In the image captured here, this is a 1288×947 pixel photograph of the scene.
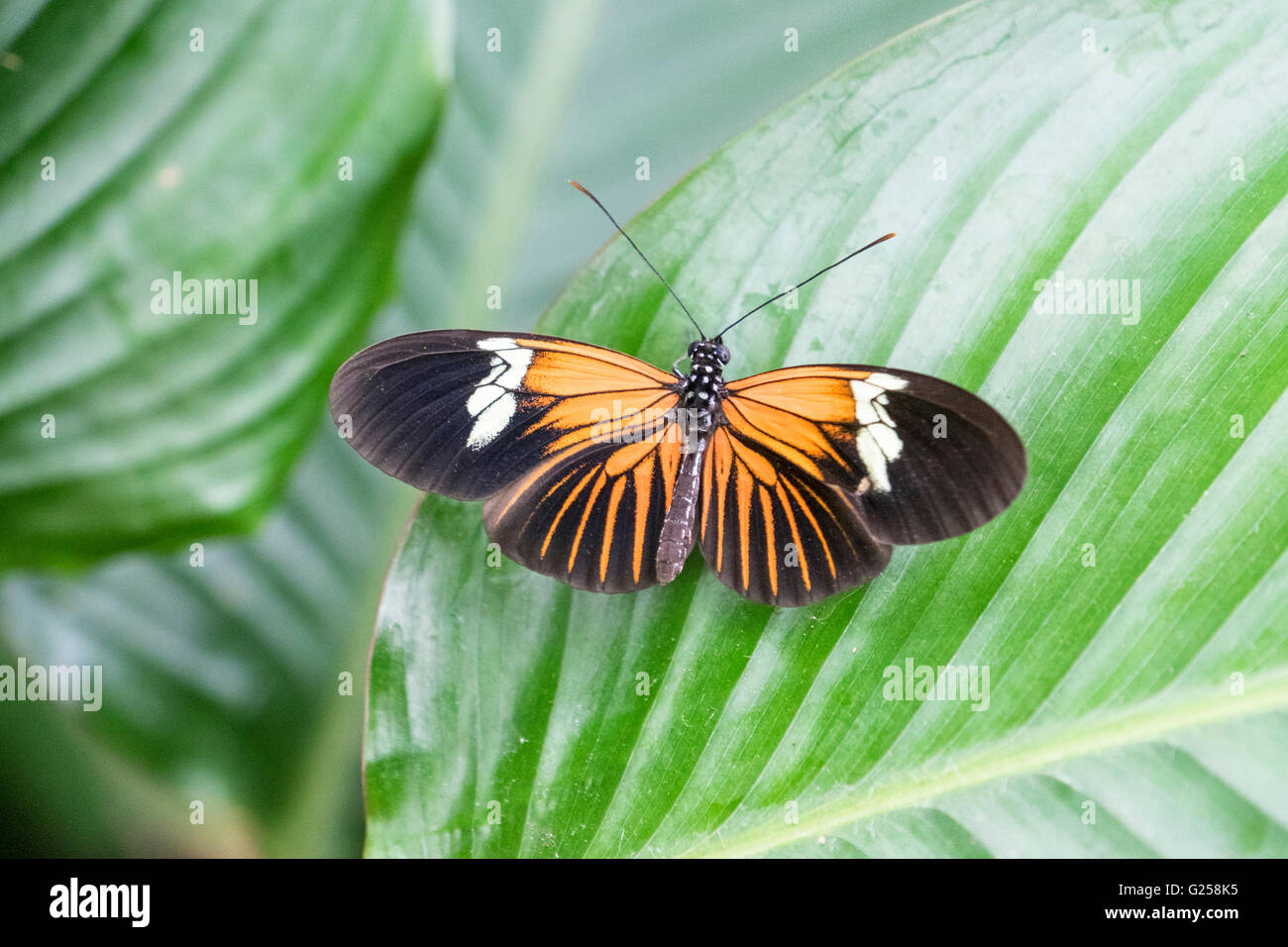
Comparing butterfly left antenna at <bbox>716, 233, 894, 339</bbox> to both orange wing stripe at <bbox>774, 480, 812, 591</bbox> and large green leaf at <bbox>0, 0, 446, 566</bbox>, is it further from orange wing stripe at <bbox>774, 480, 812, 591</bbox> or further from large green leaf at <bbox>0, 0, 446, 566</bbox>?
large green leaf at <bbox>0, 0, 446, 566</bbox>

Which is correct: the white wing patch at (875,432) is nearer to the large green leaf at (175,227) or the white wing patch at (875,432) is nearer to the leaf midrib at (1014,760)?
the leaf midrib at (1014,760)

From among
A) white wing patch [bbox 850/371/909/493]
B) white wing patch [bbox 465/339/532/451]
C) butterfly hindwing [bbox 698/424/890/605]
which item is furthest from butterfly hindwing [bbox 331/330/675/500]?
white wing patch [bbox 850/371/909/493]

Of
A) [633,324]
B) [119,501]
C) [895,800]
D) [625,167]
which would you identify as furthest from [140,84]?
[895,800]

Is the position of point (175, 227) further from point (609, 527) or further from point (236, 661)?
point (236, 661)

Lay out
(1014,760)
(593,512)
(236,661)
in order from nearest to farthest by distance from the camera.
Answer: (1014,760)
(593,512)
(236,661)

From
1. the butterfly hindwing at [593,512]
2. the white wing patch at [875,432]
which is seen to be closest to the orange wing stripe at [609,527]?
the butterfly hindwing at [593,512]

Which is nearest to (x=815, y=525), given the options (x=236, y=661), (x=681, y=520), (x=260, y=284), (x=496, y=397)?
(x=681, y=520)

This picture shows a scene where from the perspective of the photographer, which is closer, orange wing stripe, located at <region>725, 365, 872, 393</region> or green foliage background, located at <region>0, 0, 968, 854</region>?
orange wing stripe, located at <region>725, 365, 872, 393</region>

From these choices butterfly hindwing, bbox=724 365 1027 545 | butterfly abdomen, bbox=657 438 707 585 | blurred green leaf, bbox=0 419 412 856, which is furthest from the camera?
blurred green leaf, bbox=0 419 412 856
